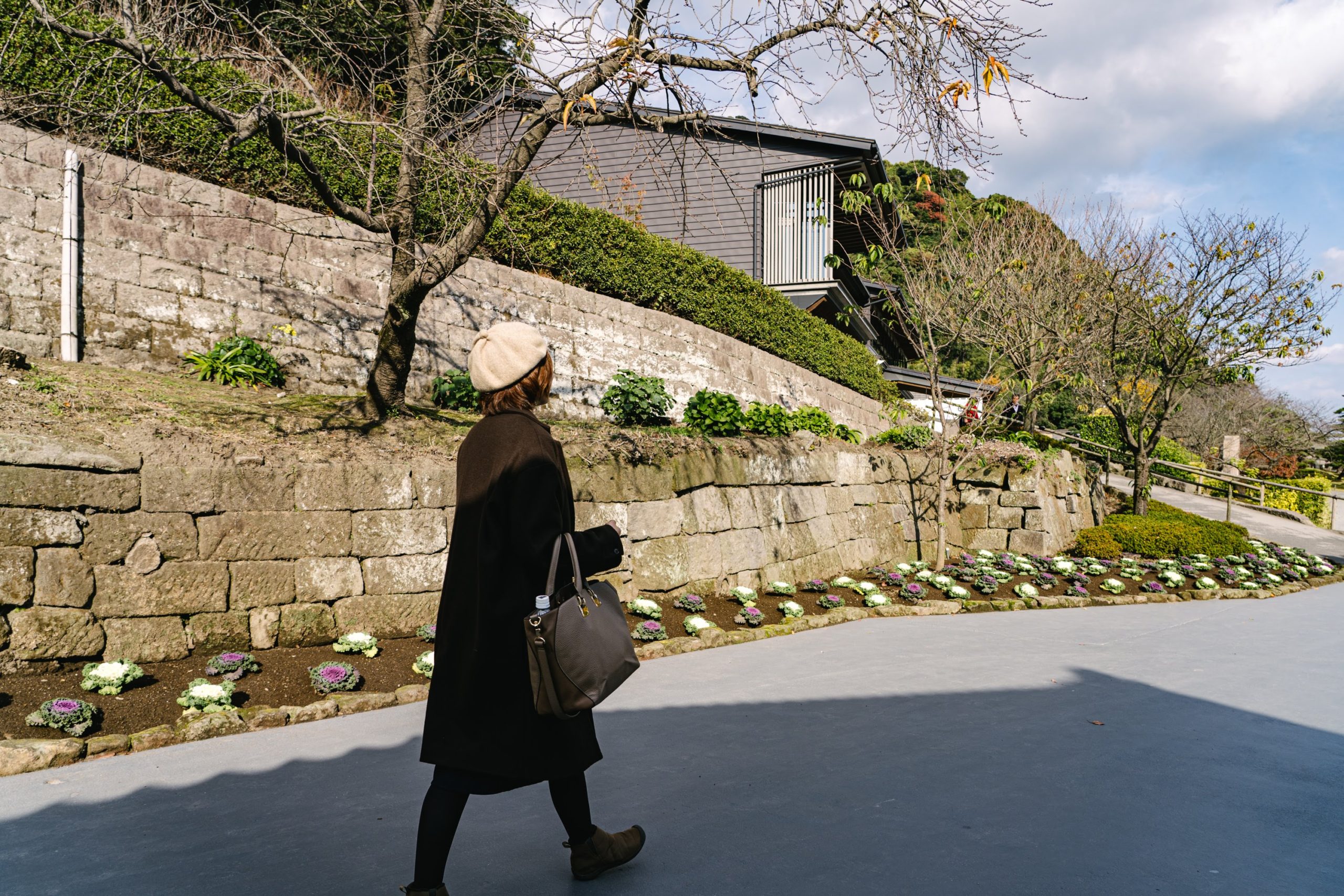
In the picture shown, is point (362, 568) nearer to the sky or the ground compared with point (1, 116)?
nearer to the ground

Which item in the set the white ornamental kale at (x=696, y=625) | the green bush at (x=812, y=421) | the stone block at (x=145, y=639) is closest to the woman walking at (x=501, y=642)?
the stone block at (x=145, y=639)

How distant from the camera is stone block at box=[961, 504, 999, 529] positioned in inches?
491

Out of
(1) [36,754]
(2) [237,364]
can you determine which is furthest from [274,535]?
(2) [237,364]

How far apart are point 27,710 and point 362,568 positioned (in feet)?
6.65

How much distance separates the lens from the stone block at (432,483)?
6.20m

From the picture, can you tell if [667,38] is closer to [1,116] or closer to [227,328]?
[227,328]

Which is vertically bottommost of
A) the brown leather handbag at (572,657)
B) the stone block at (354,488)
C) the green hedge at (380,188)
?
the brown leather handbag at (572,657)

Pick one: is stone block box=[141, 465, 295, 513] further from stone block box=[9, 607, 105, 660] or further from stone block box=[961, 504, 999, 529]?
stone block box=[961, 504, 999, 529]

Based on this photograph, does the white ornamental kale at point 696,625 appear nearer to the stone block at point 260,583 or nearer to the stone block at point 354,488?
the stone block at point 354,488

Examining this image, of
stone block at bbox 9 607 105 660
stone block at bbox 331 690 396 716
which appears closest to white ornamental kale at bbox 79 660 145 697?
stone block at bbox 9 607 105 660

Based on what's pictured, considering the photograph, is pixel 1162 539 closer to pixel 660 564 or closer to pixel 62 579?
pixel 660 564

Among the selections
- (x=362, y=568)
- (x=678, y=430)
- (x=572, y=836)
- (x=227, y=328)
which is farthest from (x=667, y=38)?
(x=572, y=836)

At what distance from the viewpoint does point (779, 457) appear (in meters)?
9.47

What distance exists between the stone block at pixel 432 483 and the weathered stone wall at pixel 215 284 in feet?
8.70
